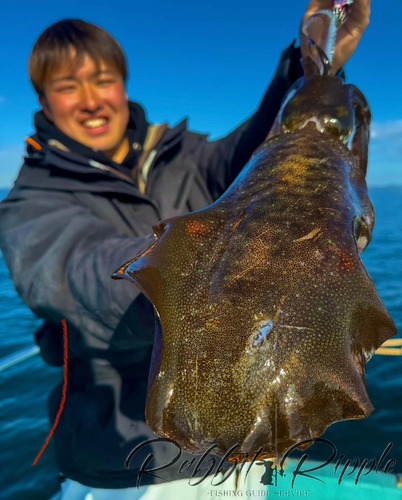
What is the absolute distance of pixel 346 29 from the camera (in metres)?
2.62

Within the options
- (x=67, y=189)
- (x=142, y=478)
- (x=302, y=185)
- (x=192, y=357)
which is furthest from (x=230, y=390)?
(x=67, y=189)

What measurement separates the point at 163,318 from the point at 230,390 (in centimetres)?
35

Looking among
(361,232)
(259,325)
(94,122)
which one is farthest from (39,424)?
(361,232)

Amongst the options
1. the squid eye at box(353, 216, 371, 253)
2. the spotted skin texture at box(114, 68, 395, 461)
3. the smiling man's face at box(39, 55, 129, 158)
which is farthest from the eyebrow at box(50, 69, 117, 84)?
the squid eye at box(353, 216, 371, 253)

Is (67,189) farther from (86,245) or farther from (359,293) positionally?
(359,293)

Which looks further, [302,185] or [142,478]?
[142,478]

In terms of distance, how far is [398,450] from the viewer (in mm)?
4527

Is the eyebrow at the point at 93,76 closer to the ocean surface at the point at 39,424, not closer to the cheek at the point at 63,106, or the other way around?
the cheek at the point at 63,106

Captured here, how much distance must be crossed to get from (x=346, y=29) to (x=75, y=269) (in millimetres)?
2593

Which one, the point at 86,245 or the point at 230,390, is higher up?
the point at 86,245

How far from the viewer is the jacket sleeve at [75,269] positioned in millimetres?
1929

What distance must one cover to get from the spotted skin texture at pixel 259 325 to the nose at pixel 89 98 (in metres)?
2.18

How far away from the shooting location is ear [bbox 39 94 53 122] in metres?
3.30

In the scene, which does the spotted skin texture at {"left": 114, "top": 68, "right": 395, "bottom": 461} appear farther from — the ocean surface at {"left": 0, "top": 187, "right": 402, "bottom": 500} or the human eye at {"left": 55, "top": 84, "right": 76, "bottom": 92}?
the ocean surface at {"left": 0, "top": 187, "right": 402, "bottom": 500}
